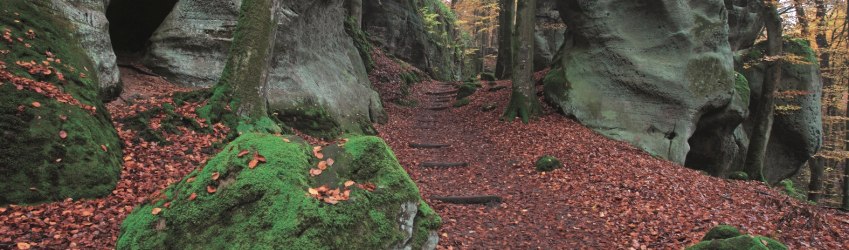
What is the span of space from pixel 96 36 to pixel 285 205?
8187mm

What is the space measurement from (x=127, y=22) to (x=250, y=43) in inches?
246

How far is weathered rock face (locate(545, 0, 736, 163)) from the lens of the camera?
47.5 feet

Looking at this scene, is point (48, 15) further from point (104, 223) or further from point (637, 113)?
point (637, 113)

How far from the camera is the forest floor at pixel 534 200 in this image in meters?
5.44

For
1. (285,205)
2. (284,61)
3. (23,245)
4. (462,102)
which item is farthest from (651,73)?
(23,245)

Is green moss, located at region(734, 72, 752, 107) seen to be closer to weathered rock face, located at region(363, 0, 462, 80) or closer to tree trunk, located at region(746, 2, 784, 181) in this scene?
tree trunk, located at region(746, 2, 784, 181)

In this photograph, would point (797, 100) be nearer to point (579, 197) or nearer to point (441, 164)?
point (579, 197)

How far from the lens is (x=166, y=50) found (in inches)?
463

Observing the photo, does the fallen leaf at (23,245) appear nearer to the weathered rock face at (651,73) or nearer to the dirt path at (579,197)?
the dirt path at (579,197)

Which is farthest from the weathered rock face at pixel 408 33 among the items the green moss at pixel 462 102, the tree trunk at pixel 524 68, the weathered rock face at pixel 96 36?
the weathered rock face at pixel 96 36

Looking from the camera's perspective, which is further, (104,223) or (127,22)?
(127,22)

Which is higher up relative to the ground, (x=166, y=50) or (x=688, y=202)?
(x=166, y=50)

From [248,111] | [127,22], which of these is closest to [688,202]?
[248,111]

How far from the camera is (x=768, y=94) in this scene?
52.3ft
